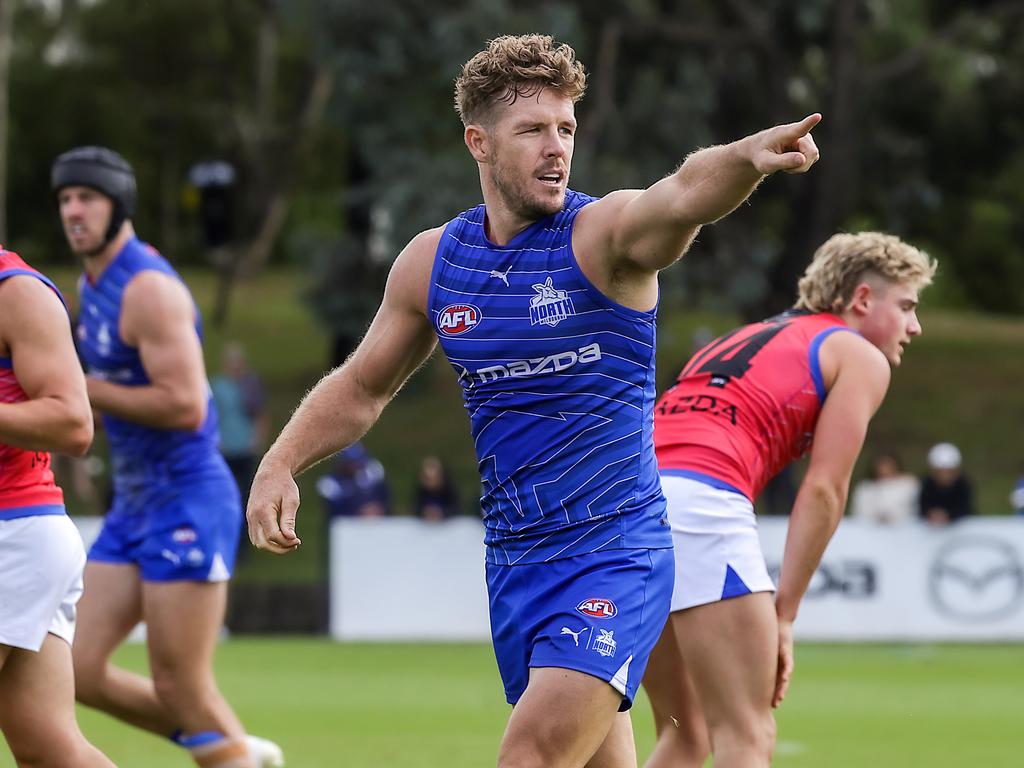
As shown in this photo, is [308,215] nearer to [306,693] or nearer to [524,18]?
[524,18]

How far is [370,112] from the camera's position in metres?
23.4

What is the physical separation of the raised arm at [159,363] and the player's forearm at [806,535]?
2.38m

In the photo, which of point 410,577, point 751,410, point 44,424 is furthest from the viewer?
point 410,577

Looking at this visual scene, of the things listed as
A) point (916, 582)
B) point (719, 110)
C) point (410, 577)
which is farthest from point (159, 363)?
point (719, 110)

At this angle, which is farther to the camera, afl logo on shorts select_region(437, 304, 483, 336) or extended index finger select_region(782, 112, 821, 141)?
afl logo on shorts select_region(437, 304, 483, 336)

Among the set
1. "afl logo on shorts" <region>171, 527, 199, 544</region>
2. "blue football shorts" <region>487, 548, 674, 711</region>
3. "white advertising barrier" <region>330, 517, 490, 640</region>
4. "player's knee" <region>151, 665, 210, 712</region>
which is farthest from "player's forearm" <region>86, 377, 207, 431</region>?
"white advertising barrier" <region>330, 517, 490, 640</region>

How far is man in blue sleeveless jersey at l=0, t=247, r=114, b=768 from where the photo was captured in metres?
5.04

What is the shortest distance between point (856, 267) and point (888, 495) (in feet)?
38.7

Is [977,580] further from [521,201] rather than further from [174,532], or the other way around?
[521,201]

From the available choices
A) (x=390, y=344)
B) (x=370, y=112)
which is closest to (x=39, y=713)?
(x=390, y=344)

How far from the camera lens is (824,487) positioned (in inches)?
225

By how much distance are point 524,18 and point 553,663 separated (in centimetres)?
1772

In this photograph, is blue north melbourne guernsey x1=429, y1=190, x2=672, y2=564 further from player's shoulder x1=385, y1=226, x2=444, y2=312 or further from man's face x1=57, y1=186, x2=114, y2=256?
man's face x1=57, y1=186, x2=114, y2=256

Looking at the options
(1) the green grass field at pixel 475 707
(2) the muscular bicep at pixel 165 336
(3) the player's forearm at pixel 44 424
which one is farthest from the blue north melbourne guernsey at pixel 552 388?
(1) the green grass field at pixel 475 707
